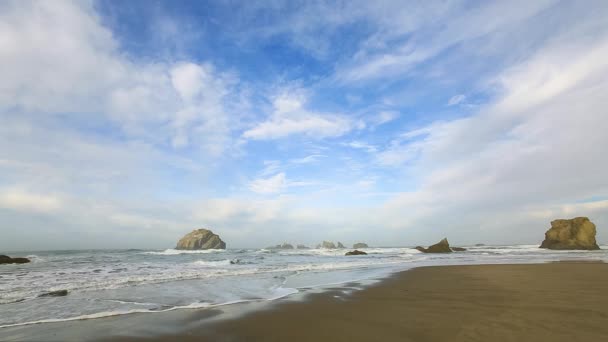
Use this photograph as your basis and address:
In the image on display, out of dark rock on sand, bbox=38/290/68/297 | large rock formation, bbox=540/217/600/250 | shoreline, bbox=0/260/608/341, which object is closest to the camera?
shoreline, bbox=0/260/608/341

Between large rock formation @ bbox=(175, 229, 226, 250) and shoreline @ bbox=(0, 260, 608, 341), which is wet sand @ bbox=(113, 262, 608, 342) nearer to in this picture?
shoreline @ bbox=(0, 260, 608, 341)

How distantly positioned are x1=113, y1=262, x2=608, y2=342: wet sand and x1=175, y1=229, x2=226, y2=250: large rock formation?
266 ft

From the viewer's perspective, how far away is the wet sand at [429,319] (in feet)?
17.8

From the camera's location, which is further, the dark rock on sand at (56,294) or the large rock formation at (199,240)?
the large rock formation at (199,240)

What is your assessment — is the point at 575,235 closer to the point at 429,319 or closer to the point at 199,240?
the point at 429,319

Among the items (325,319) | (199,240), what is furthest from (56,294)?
(199,240)

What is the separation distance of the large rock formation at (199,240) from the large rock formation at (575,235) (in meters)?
78.6

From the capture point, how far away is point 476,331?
5586 millimetres

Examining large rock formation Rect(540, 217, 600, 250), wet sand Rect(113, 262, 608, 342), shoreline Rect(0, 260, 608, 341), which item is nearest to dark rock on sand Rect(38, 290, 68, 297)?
shoreline Rect(0, 260, 608, 341)

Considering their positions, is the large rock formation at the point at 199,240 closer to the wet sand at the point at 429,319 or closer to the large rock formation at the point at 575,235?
the large rock formation at the point at 575,235

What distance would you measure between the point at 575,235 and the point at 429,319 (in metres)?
68.3

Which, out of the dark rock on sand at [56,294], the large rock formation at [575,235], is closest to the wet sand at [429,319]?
the dark rock on sand at [56,294]

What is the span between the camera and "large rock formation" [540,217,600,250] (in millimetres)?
54812

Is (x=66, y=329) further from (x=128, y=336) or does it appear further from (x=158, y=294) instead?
(x=158, y=294)
